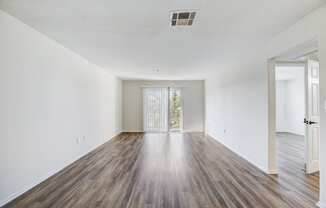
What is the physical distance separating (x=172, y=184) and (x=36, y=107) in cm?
242

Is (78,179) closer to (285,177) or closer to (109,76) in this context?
(285,177)

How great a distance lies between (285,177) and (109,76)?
18.6ft

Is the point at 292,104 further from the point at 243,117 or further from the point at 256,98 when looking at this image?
the point at 256,98

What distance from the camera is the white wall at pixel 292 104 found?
7.64 meters

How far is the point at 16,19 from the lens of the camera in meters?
2.47

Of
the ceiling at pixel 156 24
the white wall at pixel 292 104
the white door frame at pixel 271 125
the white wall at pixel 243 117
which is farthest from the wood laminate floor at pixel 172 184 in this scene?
the white wall at pixel 292 104

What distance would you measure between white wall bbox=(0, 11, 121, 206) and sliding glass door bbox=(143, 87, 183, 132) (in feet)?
12.6

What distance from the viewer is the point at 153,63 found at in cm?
496

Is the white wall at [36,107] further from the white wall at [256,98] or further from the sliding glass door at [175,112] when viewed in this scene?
the sliding glass door at [175,112]

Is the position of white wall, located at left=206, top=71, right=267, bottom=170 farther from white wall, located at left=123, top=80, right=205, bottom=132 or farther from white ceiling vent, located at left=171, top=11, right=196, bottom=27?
white ceiling vent, located at left=171, top=11, right=196, bottom=27

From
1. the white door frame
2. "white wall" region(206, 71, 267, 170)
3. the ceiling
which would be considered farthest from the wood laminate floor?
the ceiling

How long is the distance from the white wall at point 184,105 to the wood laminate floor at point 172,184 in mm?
3921

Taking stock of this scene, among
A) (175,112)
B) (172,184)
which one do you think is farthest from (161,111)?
(172,184)

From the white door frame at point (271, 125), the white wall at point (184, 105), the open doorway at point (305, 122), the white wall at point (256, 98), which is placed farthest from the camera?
the white wall at point (184, 105)
